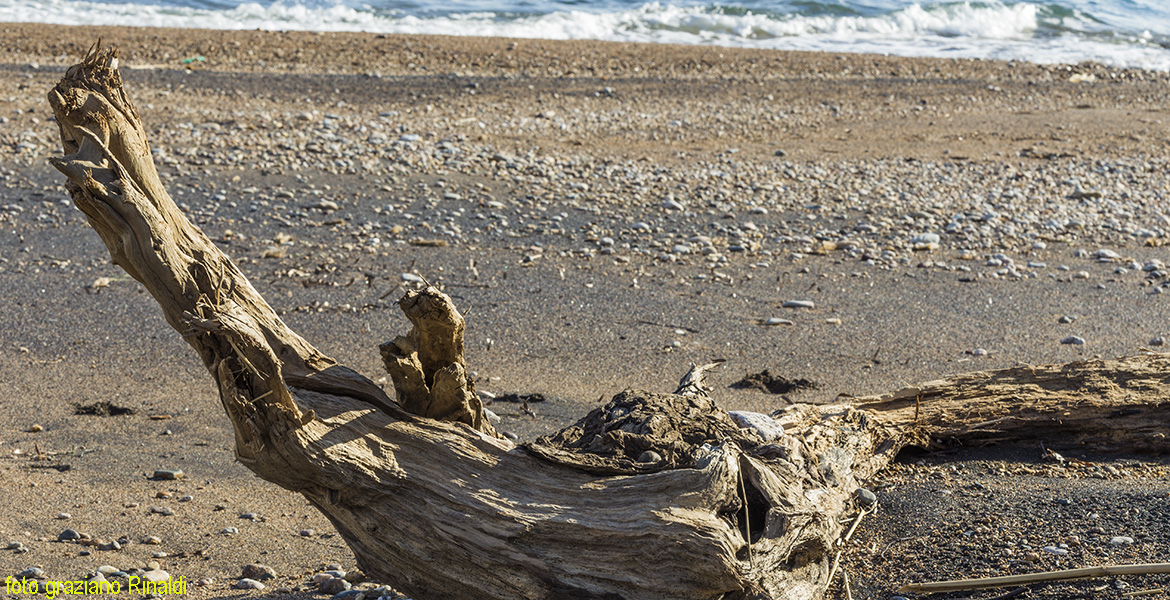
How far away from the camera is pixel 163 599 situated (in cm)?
374

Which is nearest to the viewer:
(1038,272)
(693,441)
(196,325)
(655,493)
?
(196,325)

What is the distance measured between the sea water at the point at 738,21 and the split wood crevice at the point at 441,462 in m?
18.4

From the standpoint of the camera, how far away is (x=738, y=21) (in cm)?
2294

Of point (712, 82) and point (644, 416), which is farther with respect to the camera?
point (712, 82)

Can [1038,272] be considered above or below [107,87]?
below

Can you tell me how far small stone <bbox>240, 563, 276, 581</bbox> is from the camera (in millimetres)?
3973

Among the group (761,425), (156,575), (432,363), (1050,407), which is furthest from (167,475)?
(1050,407)

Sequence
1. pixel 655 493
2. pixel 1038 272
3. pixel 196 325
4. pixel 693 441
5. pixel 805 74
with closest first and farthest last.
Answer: pixel 196 325 → pixel 655 493 → pixel 693 441 → pixel 1038 272 → pixel 805 74

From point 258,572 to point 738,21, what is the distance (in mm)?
21051

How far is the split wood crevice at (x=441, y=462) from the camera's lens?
3.15m

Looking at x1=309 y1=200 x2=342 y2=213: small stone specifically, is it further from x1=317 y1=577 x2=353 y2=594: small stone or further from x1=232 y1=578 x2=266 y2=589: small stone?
x1=317 y1=577 x2=353 y2=594: small stone

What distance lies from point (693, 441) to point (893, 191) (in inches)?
290

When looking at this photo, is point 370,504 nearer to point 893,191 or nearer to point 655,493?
point 655,493

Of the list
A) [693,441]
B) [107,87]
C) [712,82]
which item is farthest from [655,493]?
[712,82]
